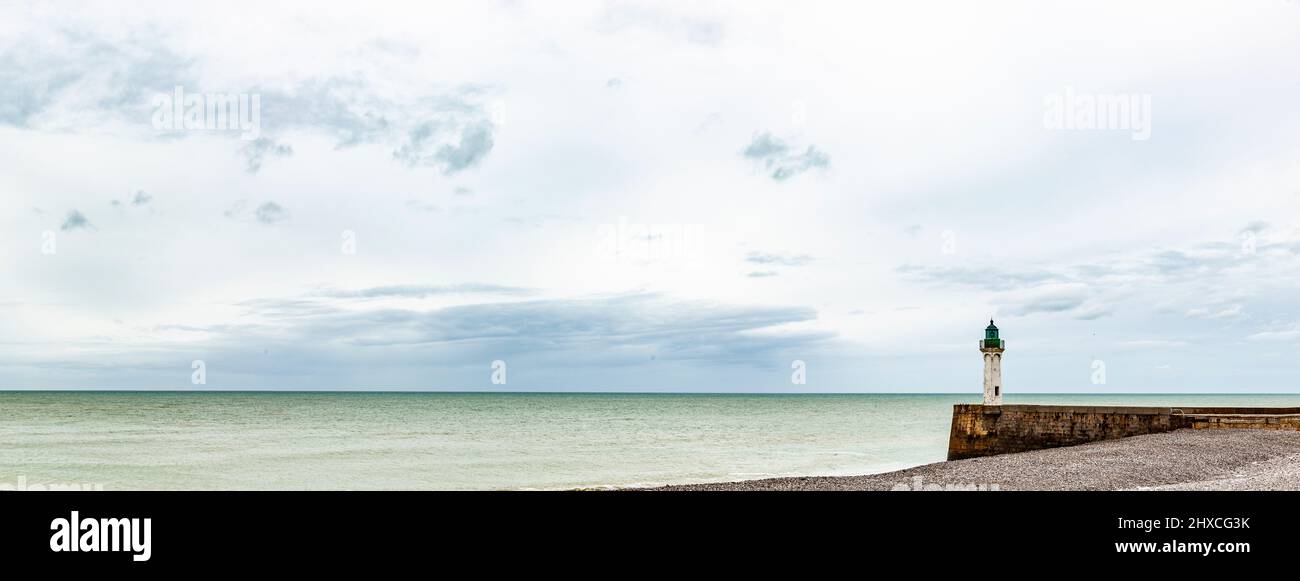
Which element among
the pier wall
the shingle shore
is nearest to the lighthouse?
the pier wall

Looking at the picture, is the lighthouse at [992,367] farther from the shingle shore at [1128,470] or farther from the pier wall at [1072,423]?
the shingle shore at [1128,470]

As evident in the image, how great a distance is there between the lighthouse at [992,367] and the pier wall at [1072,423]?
2.73 m

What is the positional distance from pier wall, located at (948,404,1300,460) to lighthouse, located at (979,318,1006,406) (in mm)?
2727

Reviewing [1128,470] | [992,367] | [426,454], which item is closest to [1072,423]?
[992,367]

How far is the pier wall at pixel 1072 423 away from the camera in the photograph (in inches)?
1035

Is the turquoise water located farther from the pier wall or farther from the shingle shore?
the shingle shore

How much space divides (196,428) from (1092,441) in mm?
57079

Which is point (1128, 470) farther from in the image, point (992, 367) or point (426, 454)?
point (426, 454)

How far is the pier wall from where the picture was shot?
26297 millimetres

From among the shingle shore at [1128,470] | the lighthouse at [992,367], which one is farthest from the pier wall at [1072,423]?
the lighthouse at [992,367]

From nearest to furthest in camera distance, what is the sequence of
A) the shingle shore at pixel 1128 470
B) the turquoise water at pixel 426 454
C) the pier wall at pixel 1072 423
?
the shingle shore at pixel 1128 470, the pier wall at pixel 1072 423, the turquoise water at pixel 426 454

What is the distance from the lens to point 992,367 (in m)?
34.4
